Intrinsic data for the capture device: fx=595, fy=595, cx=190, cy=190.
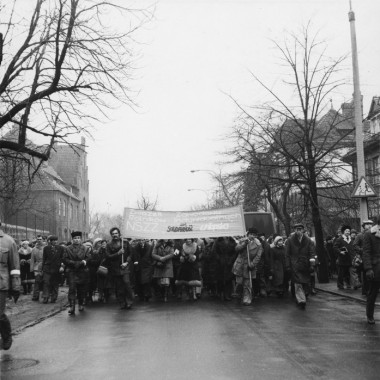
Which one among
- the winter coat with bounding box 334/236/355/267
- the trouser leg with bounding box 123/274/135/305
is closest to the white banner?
the trouser leg with bounding box 123/274/135/305

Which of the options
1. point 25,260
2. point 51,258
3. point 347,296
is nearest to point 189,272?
point 51,258

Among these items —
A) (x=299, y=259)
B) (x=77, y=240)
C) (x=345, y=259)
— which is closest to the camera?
(x=299, y=259)

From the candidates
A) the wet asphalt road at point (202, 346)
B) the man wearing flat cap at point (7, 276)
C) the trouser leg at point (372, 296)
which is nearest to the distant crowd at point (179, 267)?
the wet asphalt road at point (202, 346)

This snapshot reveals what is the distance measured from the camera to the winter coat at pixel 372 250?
32.4 ft

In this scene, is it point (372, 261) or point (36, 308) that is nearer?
point (372, 261)

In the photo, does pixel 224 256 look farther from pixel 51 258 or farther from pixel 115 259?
pixel 51 258

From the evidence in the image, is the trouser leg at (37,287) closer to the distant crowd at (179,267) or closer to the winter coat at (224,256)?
the distant crowd at (179,267)

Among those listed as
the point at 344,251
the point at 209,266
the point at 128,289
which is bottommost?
the point at 128,289

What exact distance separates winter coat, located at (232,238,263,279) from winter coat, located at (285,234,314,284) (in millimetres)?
1327

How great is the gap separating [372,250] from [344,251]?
7815 millimetres

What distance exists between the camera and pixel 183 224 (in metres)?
16.6

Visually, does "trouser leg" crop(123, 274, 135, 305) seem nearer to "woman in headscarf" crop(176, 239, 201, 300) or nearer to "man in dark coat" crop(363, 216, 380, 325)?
"woman in headscarf" crop(176, 239, 201, 300)

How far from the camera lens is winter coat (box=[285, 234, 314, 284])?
42.0ft

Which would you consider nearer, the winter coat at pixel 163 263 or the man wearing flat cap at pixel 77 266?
the man wearing flat cap at pixel 77 266
